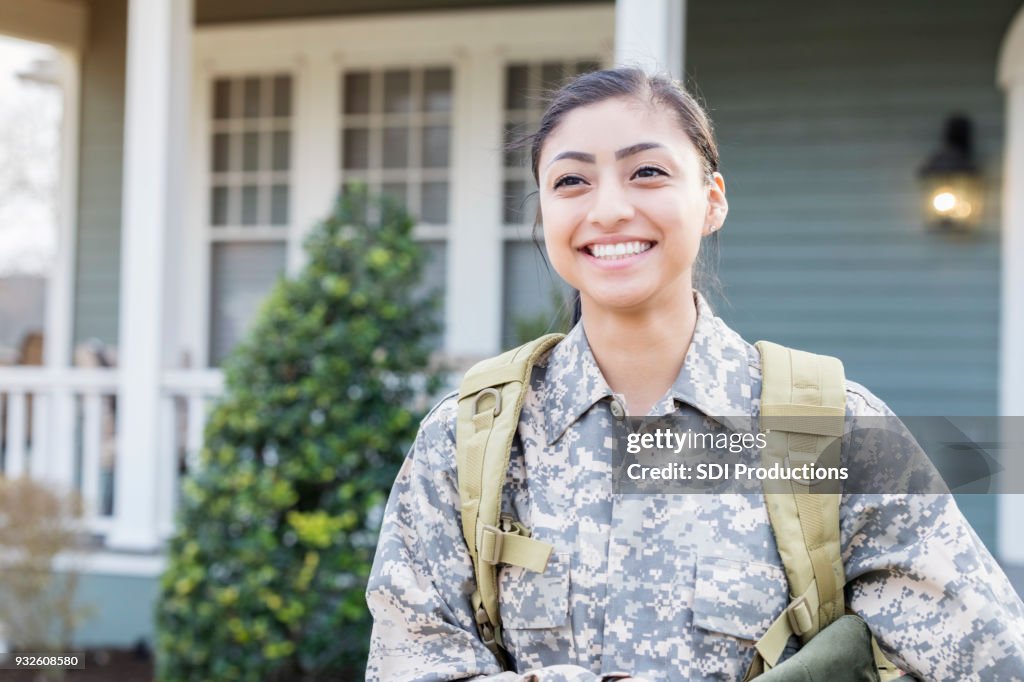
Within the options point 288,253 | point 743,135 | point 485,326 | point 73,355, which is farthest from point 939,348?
point 73,355

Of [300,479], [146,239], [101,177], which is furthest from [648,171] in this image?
[101,177]

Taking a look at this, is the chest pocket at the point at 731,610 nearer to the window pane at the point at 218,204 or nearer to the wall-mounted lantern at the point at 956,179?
the wall-mounted lantern at the point at 956,179

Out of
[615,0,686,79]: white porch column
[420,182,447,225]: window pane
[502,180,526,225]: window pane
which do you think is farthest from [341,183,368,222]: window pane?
[420,182,447,225]: window pane

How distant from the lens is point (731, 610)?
1.41 m

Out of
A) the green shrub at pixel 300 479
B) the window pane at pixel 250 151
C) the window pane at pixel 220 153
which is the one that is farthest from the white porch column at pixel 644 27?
the window pane at pixel 220 153

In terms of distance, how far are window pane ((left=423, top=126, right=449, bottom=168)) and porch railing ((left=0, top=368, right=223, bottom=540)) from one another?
215 centimetres

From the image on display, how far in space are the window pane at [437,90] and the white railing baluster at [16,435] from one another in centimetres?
311

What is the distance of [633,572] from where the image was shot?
1477 mm

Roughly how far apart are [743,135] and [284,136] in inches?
123

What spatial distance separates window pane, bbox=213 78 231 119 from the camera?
24.5 ft

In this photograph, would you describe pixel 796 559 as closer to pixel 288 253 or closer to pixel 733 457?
pixel 733 457

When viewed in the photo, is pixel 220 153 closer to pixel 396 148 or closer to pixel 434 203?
pixel 396 148

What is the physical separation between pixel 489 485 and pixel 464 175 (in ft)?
18.6

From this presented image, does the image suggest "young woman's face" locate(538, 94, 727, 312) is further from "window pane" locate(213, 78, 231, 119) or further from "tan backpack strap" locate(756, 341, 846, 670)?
"window pane" locate(213, 78, 231, 119)
